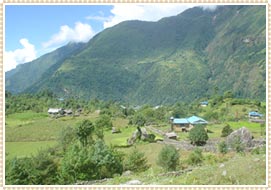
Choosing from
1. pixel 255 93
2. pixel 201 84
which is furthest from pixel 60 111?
pixel 201 84

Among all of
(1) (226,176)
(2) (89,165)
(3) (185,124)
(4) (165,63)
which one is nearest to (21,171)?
(2) (89,165)

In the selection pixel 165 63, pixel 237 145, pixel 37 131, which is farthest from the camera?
pixel 165 63

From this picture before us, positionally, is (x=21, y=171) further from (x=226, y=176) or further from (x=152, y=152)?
(x=152, y=152)

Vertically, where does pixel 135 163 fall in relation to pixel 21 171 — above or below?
below

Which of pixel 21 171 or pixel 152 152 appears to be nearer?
pixel 21 171

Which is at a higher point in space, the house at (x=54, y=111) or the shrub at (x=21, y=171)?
the house at (x=54, y=111)

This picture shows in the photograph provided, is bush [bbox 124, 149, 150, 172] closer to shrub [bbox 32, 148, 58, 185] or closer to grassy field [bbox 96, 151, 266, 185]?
shrub [bbox 32, 148, 58, 185]

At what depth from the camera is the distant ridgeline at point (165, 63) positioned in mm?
88938

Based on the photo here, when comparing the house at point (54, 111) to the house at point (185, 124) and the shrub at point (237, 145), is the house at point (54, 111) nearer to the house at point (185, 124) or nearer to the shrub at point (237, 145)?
the house at point (185, 124)

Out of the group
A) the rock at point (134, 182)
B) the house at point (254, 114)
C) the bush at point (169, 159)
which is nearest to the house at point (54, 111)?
the house at point (254, 114)

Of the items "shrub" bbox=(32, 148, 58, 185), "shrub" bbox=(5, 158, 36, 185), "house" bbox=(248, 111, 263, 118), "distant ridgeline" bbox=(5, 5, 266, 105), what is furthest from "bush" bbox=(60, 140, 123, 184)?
"distant ridgeline" bbox=(5, 5, 266, 105)

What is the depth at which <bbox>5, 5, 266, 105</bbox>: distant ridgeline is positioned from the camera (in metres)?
88.9

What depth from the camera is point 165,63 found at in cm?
Result: 10731

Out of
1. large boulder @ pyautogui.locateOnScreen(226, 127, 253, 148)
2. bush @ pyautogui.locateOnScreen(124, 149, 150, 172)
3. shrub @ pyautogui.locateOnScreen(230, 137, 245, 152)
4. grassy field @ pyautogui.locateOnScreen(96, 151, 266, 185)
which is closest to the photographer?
grassy field @ pyautogui.locateOnScreen(96, 151, 266, 185)
